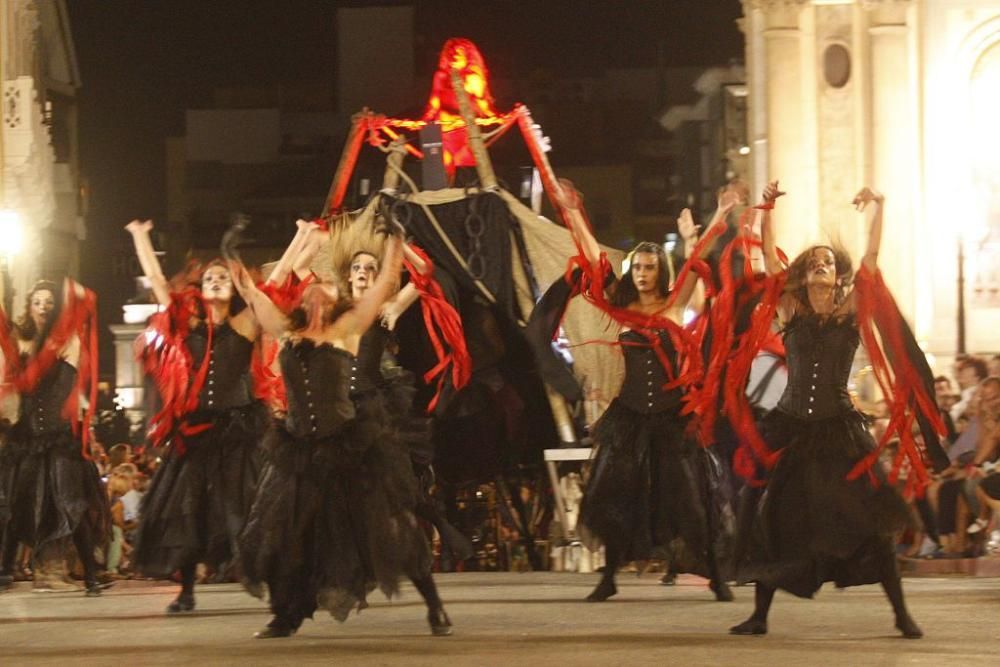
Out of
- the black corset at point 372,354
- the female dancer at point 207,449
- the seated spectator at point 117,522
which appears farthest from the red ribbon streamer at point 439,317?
the seated spectator at point 117,522

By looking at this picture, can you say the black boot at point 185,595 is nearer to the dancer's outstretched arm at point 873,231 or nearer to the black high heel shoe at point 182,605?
the black high heel shoe at point 182,605

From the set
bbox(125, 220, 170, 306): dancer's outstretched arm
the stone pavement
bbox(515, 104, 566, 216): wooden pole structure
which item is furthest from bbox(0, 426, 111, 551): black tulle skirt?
bbox(515, 104, 566, 216): wooden pole structure

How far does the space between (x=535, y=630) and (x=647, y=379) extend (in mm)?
2345

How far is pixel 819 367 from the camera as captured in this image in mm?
10617

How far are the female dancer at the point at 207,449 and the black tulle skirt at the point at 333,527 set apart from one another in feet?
6.12

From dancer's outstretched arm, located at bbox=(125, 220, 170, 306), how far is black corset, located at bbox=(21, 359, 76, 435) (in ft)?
6.29

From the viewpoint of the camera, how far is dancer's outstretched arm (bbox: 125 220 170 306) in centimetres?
1247

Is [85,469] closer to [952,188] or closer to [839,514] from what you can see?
[839,514]

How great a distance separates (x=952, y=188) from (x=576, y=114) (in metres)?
47.3

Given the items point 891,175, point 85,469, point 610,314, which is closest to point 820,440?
point 610,314

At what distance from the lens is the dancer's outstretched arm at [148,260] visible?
12.5 meters

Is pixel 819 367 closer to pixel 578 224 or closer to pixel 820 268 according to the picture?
pixel 820 268

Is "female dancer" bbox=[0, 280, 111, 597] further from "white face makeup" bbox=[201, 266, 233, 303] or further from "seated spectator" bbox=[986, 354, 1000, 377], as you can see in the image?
"seated spectator" bbox=[986, 354, 1000, 377]

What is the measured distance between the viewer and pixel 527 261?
18.1 m
